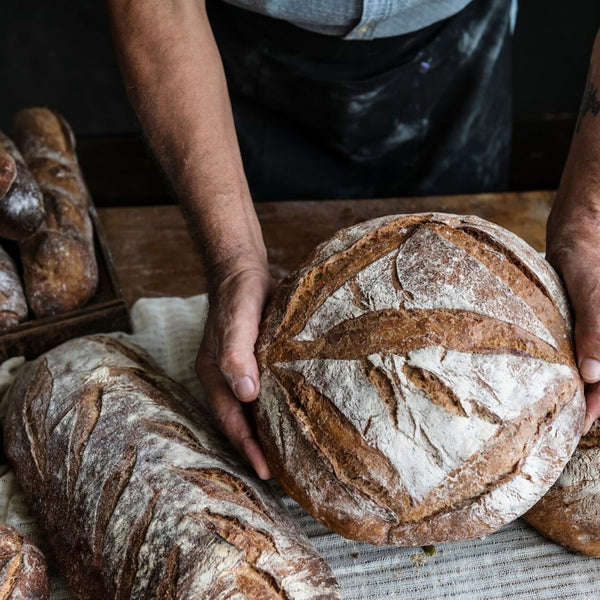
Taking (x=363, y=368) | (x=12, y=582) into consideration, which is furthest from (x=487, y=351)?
(x=12, y=582)

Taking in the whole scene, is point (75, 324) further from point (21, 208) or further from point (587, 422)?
point (587, 422)

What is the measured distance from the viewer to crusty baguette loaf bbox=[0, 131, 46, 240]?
1.83 metres

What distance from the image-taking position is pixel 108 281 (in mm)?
2037

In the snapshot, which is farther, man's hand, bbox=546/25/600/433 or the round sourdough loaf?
man's hand, bbox=546/25/600/433

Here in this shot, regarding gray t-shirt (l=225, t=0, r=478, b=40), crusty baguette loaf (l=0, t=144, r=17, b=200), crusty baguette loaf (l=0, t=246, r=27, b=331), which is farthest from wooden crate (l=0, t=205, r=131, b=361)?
gray t-shirt (l=225, t=0, r=478, b=40)

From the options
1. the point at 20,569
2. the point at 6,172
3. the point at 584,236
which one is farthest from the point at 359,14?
the point at 20,569

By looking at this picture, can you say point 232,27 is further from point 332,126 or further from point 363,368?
point 363,368

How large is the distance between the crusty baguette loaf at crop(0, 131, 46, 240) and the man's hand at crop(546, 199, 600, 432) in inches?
48.7

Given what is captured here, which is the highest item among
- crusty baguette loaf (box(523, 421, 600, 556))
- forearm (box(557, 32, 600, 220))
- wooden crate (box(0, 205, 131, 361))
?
forearm (box(557, 32, 600, 220))

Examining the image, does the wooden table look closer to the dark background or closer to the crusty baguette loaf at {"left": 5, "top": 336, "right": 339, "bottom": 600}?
the crusty baguette loaf at {"left": 5, "top": 336, "right": 339, "bottom": 600}

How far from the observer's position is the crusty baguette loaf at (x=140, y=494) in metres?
1.24

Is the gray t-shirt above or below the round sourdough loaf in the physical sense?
above

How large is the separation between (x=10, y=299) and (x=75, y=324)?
167 mm

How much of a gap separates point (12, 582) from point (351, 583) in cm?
62
